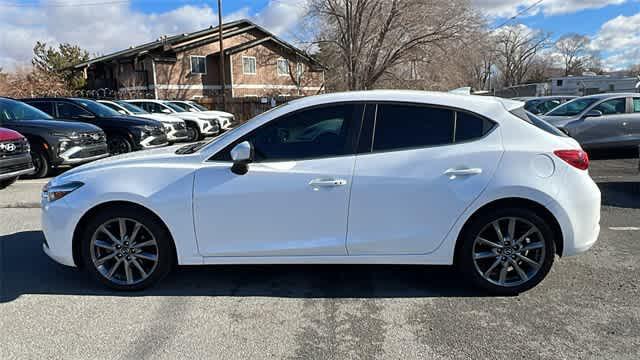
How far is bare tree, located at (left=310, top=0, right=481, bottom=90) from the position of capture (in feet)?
85.1

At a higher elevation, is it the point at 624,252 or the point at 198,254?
the point at 198,254

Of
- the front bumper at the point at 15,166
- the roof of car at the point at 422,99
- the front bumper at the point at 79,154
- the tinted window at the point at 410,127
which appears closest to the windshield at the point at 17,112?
the front bumper at the point at 79,154

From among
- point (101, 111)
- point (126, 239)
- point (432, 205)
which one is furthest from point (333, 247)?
point (101, 111)

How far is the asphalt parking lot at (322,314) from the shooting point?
289 centimetres

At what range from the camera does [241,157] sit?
3381 millimetres

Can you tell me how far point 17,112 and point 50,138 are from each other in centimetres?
140

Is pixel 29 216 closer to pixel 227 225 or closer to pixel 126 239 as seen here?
pixel 126 239

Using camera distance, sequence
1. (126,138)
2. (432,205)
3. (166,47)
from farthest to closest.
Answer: (166,47), (126,138), (432,205)

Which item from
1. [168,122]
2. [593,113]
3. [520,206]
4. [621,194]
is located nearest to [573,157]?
[520,206]

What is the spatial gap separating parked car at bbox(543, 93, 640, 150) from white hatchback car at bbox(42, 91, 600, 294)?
8.36 metres

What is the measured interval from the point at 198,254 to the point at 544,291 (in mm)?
2888

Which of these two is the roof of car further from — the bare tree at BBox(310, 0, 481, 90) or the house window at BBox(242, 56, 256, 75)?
the house window at BBox(242, 56, 256, 75)

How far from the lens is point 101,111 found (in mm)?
11977

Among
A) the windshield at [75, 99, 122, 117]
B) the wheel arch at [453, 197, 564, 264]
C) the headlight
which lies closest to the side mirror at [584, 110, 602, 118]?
the wheel arch at [453, 197, 564, 264]
